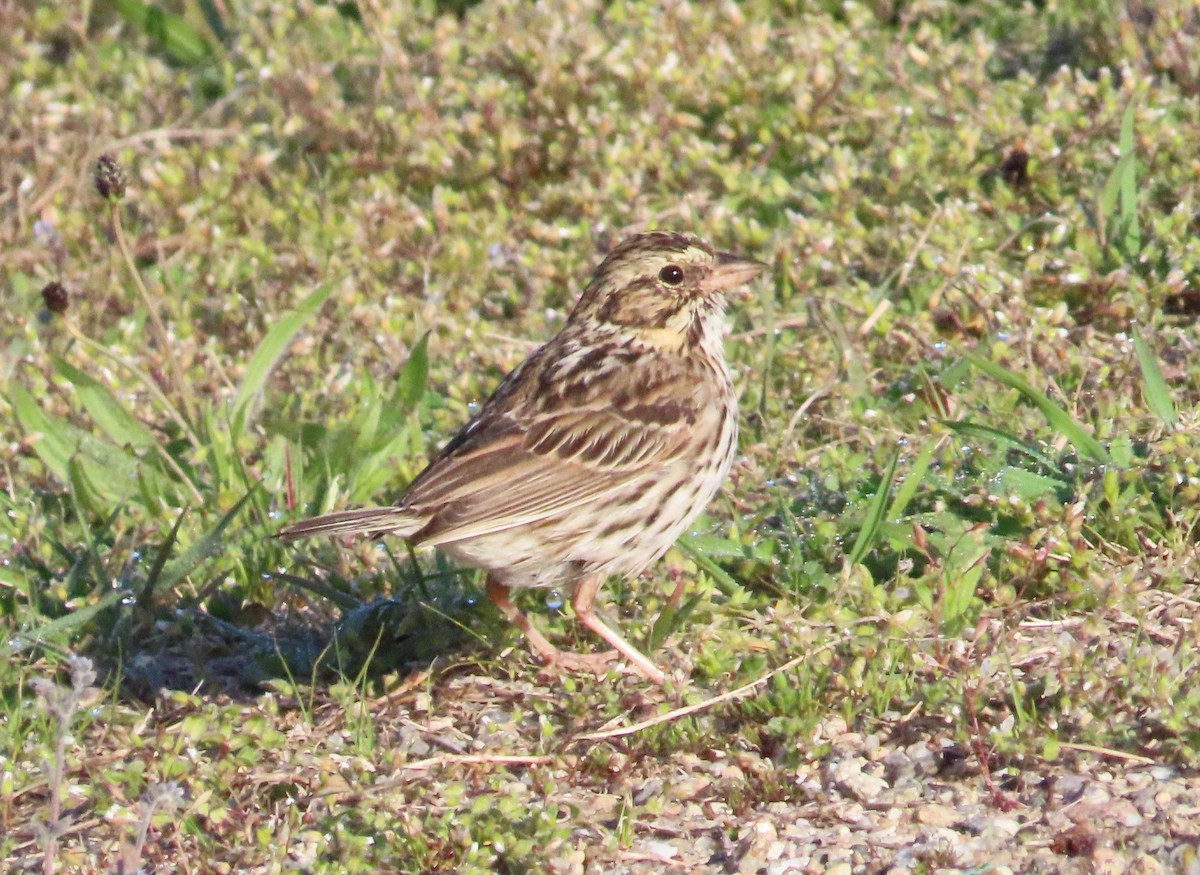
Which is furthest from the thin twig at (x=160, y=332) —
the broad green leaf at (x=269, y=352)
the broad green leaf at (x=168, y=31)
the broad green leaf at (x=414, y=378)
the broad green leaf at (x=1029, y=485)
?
the broad green leaf at (x=168, y=31)

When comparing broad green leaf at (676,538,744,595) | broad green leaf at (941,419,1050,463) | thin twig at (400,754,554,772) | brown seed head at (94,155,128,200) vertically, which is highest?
brown seed head at (94,155,128,200)

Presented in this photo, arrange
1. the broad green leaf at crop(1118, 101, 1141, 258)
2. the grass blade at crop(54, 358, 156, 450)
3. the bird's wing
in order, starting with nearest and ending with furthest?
1. the bird's wing
2. the grass blade at crop(54, 358, 156, 450)
3. the broad green leaf at crop(1118, 101, 1141, 258)

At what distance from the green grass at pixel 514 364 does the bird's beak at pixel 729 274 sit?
0.50 meters

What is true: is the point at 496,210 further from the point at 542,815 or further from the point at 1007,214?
the point at 542,815

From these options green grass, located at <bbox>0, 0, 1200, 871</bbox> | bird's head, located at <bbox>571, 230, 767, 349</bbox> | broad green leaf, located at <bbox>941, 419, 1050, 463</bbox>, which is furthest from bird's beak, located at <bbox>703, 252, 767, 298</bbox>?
broad green leaf, located at <bbox>941, 419, 1050, 463</bbox>

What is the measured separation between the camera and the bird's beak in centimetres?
568

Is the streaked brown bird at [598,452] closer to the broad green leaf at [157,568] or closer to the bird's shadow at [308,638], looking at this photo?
the bird's shadow at [308,638]

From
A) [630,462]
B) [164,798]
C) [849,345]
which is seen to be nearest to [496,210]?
[849,345]

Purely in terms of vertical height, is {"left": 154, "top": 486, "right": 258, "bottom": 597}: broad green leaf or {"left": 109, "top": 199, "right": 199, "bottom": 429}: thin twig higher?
{"left": 109, "top": 199, "right": 199, "bottom": 429}: thin twig

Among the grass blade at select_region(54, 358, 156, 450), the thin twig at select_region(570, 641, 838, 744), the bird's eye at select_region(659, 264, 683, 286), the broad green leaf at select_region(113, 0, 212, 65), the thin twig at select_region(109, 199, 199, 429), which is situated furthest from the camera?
the broad green leaf at select_region(113, 0, 212, 65)

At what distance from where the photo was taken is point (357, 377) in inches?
268

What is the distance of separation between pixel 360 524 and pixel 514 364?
6.43 feet

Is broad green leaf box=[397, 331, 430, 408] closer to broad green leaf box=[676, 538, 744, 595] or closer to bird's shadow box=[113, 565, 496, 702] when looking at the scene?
bird's shadow box=[113, 565, 496, 702]

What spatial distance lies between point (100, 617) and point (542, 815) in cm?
189
